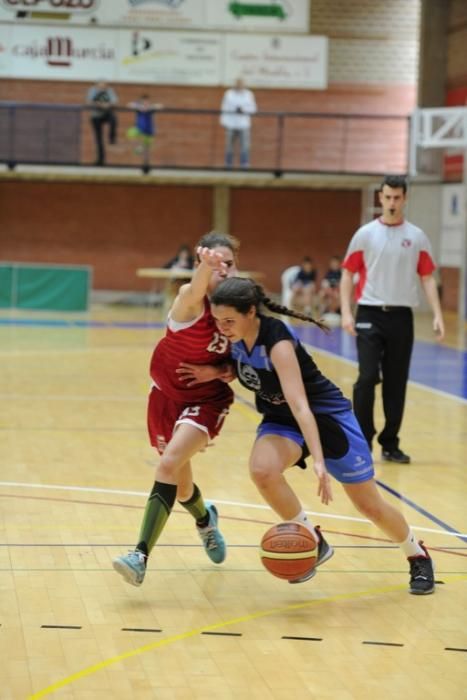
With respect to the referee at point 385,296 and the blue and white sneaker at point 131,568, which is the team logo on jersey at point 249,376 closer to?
the blue and white sneaker at point 131,568

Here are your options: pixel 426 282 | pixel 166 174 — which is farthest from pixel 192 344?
pixel 166 174

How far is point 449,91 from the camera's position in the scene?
94.1 feet

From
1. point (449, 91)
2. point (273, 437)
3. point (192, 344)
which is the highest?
point (449, 91)

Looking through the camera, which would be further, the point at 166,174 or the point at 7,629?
the point at 166,174

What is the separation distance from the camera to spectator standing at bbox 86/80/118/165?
2681 centimetres

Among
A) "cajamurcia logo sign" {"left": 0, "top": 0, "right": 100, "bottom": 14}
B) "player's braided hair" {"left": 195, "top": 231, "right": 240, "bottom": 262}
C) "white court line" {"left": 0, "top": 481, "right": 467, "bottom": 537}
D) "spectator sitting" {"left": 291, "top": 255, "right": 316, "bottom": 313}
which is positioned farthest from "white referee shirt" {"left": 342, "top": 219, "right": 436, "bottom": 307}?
"cajamurcia logo sign" {"left": 0, "top": 0, "right": 100, "bottom": 14}

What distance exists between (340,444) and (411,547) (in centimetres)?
66

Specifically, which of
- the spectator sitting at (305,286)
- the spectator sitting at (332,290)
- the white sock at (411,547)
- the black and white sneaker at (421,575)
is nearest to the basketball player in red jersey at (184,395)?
the white sock at (411,547)

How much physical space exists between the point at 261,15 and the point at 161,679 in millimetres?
25220

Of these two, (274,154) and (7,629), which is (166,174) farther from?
(7,629)

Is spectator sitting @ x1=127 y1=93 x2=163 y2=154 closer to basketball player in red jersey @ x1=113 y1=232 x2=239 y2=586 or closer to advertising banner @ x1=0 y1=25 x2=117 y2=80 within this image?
advertising banner @ x1=0 y1=25 x2=117 y2=80

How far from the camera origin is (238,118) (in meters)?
27.4

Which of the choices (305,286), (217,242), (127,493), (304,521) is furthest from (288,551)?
(305,286)

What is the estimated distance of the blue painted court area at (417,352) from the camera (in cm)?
1486
